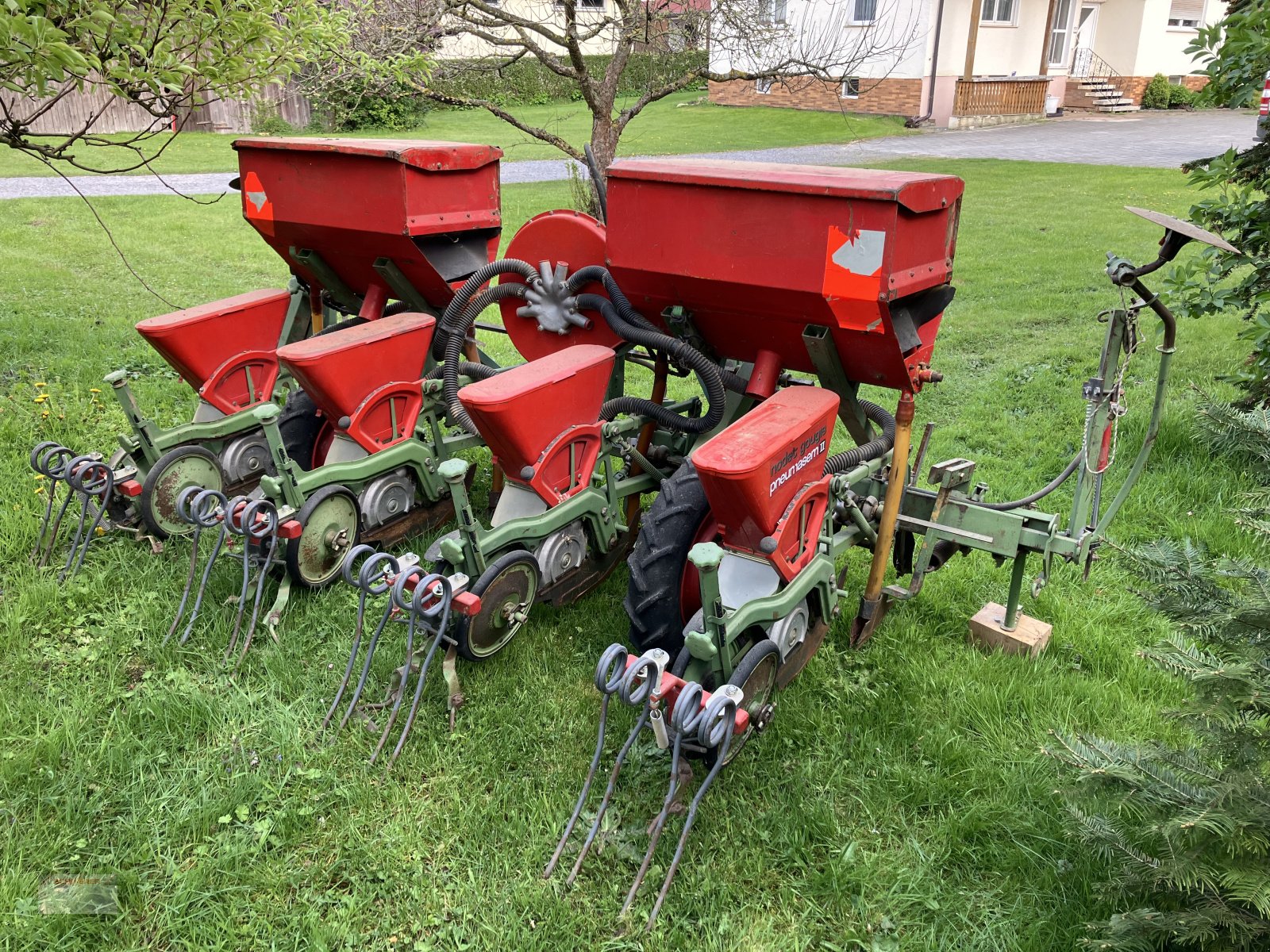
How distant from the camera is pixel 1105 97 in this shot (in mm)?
25734

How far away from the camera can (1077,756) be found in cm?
217

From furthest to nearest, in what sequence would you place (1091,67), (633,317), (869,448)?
(1091,67), (633,317), (869,448)

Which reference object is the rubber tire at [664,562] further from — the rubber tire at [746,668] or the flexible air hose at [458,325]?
the flexible air hose at [458,325]

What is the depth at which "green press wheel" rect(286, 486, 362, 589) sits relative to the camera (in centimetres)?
371

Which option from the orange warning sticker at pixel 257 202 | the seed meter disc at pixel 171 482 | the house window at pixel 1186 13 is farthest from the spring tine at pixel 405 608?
the house window at pixel 1186 13

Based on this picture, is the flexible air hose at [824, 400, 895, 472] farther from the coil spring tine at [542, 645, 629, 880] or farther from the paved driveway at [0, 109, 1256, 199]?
the paved driveway at [0, 109, 1256, 199]

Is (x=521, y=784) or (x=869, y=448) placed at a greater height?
(x=869, y=448)

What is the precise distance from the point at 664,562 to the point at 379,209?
7.23 ft

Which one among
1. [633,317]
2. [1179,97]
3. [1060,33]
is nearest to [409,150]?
[633,317]

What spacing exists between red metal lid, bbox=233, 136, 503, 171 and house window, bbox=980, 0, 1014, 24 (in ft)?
70.3

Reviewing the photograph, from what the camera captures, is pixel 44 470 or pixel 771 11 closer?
pixel 44 470

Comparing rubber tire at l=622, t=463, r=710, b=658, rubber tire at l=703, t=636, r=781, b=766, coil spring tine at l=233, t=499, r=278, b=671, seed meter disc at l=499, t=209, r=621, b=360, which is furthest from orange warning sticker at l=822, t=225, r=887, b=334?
coil spring tine at l=233, t=499, r=278, b=671

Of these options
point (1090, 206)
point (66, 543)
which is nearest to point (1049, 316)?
point (1090, 206)

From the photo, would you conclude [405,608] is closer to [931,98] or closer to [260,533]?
[260,533]
